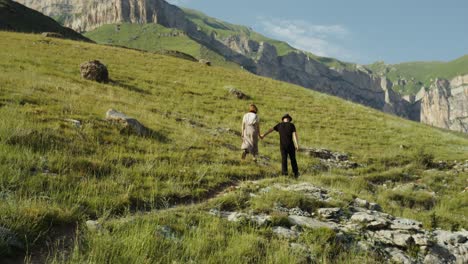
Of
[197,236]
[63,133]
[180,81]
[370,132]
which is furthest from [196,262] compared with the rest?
[180,81]

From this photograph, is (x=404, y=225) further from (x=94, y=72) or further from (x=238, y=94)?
(x=238, y=94)

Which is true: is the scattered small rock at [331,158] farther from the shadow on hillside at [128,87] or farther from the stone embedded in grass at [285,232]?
the shadow on hillside at [128,87]

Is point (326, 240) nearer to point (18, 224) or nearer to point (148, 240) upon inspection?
point (148, 240)

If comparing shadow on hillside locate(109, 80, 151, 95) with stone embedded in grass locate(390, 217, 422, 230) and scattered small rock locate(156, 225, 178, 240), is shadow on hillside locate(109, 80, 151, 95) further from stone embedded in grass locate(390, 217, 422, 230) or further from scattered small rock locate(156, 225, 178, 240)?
scattered small rock locate(156, 225, 178, 240)

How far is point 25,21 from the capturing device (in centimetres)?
10756

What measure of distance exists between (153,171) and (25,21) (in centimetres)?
11927

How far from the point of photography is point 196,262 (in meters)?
5.89

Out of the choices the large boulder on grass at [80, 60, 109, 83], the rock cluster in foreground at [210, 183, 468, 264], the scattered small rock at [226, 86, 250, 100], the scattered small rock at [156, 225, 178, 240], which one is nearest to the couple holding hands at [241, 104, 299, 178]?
the rock cluster in foreground at [210, 183, 468, 264]

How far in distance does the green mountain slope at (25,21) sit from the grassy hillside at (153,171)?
77.4 metres

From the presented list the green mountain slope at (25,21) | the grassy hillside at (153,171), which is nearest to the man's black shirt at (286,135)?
the grassy hillside at (153,171)

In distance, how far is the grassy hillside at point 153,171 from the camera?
6.12 meters

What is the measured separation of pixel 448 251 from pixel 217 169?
7185 mm

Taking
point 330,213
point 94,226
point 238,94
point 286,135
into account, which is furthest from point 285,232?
point 238,94

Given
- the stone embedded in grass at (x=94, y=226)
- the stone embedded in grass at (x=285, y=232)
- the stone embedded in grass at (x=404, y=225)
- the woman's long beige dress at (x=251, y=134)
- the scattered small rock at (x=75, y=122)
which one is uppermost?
the woman's long beige dress at (x=251, y=134)
